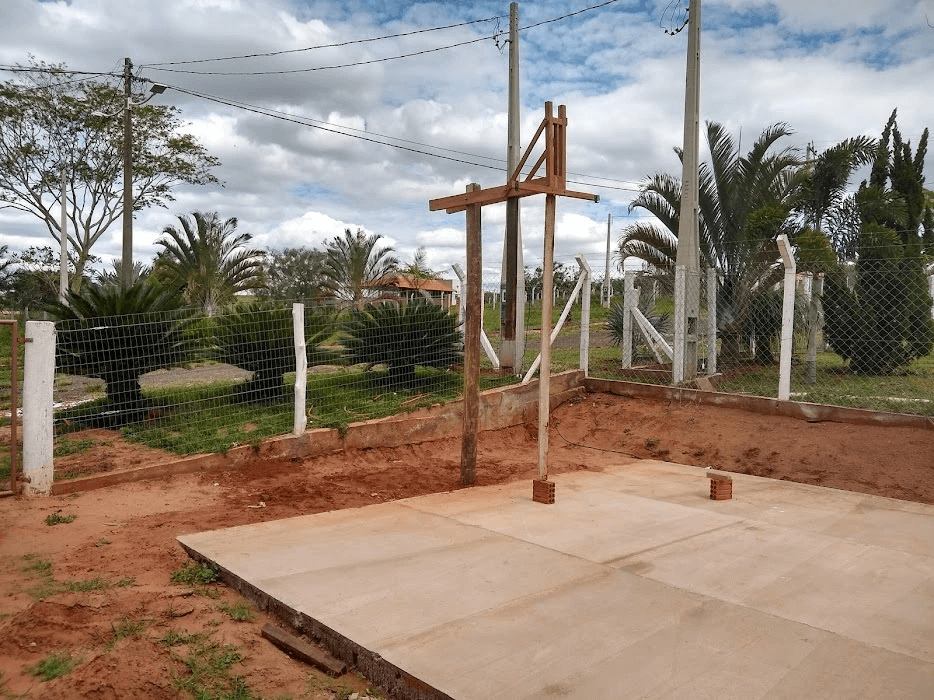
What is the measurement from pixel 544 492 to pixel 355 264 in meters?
21.4

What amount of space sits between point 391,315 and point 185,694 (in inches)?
255

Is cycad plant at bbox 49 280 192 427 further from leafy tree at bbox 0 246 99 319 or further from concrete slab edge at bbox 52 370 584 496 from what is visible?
leafy tree at bbox 0 246 99 319

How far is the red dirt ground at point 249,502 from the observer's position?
3.04m

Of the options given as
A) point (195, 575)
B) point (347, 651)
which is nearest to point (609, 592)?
point (347, 651)

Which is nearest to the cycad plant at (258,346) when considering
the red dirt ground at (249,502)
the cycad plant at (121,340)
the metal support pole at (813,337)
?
the cycad plant at (121,340)

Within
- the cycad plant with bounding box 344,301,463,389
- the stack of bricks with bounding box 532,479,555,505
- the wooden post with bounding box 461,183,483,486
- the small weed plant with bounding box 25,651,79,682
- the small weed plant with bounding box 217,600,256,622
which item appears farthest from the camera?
the cycad plant with bounding box 344,301,463,389

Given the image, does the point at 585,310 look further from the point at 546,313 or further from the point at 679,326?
the point at 546,313

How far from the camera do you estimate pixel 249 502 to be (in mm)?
5723

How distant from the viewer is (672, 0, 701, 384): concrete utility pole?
953 cm

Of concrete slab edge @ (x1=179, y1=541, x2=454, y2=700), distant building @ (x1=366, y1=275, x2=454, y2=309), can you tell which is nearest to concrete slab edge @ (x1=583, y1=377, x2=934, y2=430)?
distant building @ (x1=366, y1=275, x2=454, y2=309)

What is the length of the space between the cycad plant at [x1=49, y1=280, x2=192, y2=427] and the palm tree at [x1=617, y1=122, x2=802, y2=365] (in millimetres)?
7116

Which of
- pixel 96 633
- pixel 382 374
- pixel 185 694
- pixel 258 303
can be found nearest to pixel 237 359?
pixel 258 303

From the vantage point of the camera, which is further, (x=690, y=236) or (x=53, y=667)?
(x=690, y=236)

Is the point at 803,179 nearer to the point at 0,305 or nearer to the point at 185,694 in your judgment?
the point at 185,694
